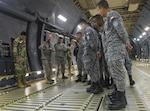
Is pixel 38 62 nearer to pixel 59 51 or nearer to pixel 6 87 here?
A: pixel 59 51

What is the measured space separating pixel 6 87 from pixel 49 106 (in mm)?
2499

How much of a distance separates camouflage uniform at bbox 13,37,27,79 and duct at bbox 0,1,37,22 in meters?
0.68

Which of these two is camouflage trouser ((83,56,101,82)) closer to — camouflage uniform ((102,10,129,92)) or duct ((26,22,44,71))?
camouflage uniform ((102,10,129,92))

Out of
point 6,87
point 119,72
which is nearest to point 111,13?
point 119,72

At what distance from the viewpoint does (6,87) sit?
5266 mm

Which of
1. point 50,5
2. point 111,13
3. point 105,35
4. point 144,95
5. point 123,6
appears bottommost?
point 144,95

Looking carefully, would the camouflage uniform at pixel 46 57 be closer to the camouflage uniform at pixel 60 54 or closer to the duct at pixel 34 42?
the camouflage uniform at pixel 60 54

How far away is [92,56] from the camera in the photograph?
4.29 metres

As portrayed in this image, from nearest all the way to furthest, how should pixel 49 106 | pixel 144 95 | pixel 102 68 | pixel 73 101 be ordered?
pixel 49 106 < pixel 73 101 < pixel 144 95 < pixel 102 68

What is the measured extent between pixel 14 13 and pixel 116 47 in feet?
11.5

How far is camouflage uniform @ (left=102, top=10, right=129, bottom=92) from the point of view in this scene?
2.97 meters

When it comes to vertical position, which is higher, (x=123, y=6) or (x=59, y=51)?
(x=123, y=6)

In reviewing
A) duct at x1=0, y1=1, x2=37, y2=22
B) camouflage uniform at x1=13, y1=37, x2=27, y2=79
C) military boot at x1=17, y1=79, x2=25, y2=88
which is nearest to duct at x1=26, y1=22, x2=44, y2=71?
duct at x1=0, y1=1, x2=37, y2=22

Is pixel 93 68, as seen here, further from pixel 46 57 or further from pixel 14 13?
pixel 14 13
